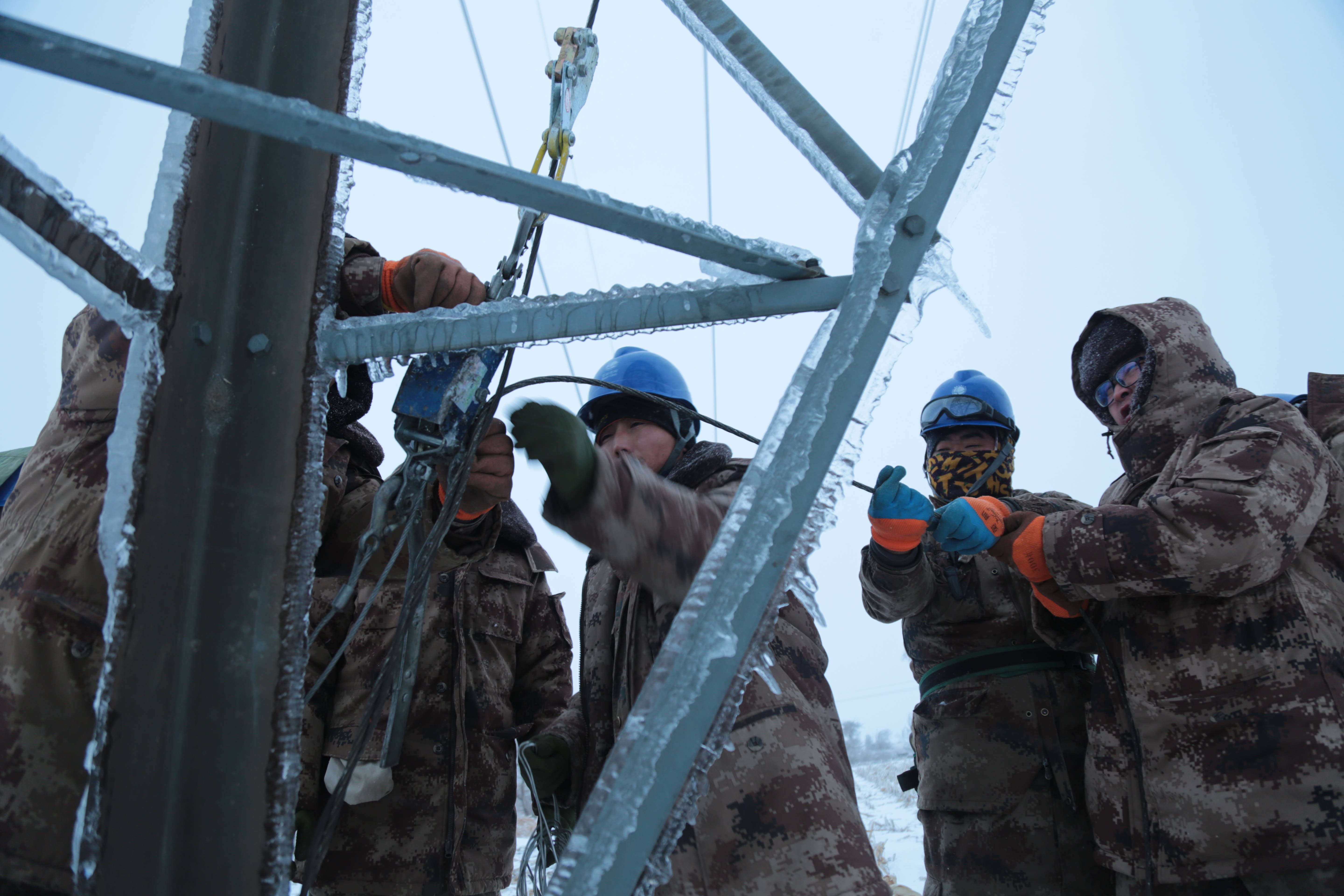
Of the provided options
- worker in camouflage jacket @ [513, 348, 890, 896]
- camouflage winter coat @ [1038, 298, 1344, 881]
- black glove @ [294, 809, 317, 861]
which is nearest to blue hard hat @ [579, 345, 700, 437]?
worker in camouflage jacket @ [513, 348, 890, 896]

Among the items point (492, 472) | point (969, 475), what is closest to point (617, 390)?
point (492, 472)

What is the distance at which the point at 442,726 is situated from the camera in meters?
2.54

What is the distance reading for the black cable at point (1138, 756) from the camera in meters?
1.78

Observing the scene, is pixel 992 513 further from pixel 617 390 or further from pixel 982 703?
pixel 617 390

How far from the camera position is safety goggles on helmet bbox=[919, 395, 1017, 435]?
2.95 meters

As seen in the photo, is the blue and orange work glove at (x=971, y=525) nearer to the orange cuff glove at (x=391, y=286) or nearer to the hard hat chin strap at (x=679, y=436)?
the hard hat chin strap at (x=679, y=436)

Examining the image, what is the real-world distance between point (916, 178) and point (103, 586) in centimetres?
135

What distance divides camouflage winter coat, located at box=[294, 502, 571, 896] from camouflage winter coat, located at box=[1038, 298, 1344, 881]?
176 cm

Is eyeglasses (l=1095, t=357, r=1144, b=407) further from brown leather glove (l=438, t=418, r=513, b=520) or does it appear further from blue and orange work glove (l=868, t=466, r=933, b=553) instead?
brown leather glove (l=438, t=418, r=513, b=520)

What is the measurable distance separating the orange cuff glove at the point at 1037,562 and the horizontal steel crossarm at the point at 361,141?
1.30 meters

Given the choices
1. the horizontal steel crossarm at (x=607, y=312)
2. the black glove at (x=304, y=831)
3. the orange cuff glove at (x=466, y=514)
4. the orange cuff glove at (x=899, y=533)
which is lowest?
the black glove at (x=304, y=831)

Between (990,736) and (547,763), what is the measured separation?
140 cm

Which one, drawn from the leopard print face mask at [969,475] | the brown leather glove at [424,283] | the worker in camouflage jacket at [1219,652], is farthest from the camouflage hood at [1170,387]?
the brown leather glove at [424,283]

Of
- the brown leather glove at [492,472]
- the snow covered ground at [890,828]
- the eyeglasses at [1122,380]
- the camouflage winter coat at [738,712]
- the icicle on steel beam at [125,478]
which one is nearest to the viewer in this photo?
the icicle on steel beam at [125,478]
